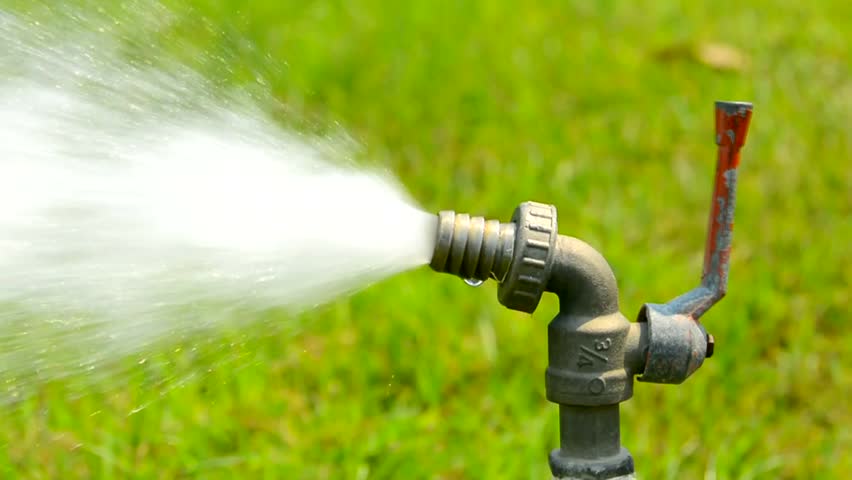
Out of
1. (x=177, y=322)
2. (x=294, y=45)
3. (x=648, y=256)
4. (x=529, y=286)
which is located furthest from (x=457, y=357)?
(x=294, y=45)

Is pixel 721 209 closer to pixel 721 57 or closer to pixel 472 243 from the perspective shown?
pixel 472 243

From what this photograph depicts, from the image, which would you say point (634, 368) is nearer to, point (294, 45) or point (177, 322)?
point (177, 322)

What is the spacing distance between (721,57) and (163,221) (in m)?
3.20

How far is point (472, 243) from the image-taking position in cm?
143

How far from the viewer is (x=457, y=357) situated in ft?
8.54

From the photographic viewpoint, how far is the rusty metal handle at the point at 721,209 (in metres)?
1.57

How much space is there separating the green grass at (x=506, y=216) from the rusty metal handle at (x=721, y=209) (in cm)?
68

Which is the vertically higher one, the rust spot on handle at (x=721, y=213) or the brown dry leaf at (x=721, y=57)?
the brown dry leaf at (x=721, y=57)

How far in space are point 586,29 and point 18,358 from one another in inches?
123

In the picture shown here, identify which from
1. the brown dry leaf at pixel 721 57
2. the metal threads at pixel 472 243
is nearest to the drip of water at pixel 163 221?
the metal threads at pixel 472 243

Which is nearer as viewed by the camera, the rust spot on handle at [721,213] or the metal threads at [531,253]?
the metal threads at [531,253]

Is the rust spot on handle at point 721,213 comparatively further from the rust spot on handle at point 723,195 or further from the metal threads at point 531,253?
the metal threads at point 531,253

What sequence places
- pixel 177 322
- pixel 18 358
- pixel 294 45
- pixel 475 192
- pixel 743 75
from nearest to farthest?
pixel 177 322 → pixel 18 358 → pixel 475 192 → pixel 294 45 → pixel 743 75

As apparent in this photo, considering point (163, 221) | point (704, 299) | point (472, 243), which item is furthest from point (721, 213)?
point (163, 221)
